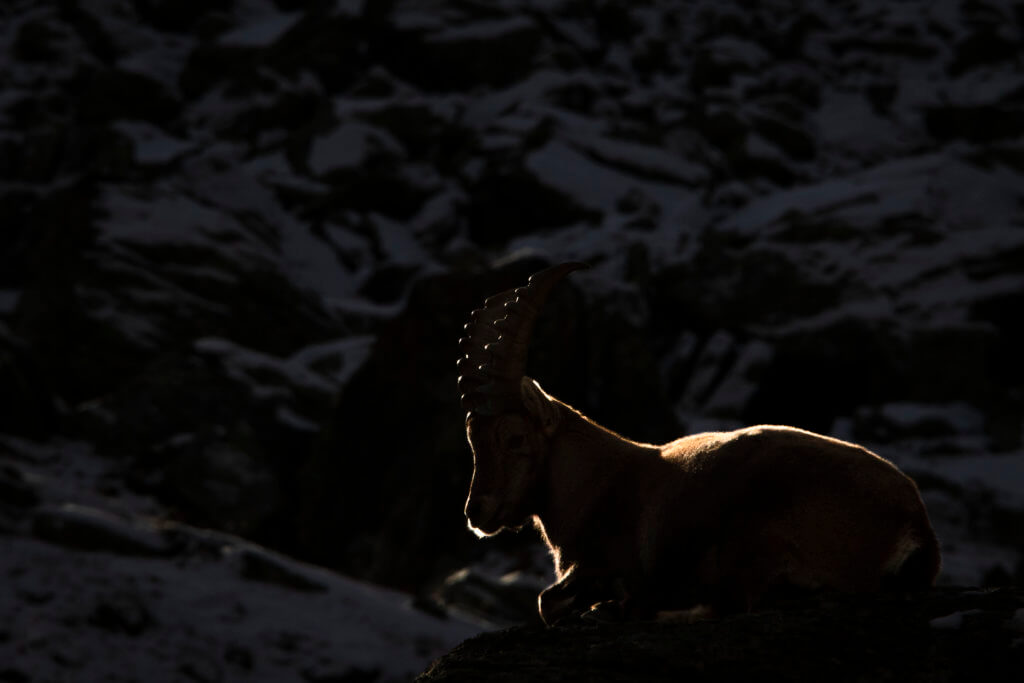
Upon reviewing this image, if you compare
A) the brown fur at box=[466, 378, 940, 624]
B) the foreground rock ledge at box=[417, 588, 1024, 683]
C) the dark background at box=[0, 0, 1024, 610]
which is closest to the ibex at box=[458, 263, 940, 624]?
the brown fur at box=[466, 378, 940, 624]

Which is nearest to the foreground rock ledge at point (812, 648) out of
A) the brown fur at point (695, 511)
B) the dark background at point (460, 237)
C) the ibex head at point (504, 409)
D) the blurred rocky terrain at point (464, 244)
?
the brown fur at point (695, 511)

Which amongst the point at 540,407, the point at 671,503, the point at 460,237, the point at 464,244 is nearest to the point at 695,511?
the point at 671,503

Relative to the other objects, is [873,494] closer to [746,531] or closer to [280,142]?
[746,531]

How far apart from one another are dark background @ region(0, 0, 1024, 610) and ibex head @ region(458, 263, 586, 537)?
11169mm

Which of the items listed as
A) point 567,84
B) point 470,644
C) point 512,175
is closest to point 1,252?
point 512,175

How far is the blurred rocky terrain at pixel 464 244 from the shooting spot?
65.4 ft

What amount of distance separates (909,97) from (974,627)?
57697 mm

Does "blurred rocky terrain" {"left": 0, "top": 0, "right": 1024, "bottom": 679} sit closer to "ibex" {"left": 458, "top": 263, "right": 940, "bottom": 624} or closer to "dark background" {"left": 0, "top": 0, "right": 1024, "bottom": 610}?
"dark background" {"left": 0, "top": 0, "right": 1024, "bottom": 610}

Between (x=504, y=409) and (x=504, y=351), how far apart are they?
0.99ft

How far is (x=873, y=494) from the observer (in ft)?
15.0

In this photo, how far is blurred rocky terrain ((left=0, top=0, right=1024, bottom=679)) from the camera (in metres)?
19.9

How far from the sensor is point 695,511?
490 centimetres

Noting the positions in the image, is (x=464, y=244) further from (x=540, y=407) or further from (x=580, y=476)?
(x=580, y=476)

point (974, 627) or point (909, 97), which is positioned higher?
point (974, 627)
